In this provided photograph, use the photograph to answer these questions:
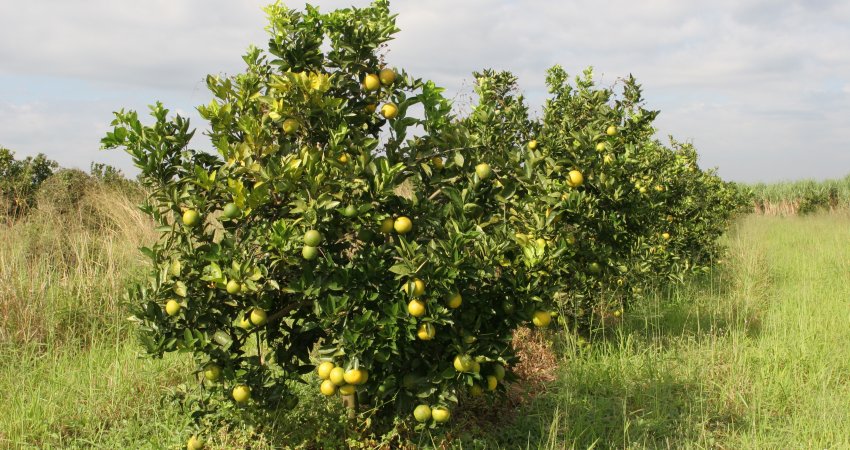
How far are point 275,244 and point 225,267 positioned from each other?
10.7 inches

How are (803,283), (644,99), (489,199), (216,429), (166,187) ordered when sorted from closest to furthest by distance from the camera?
(166,187) → (489,199) → (216,429) → (644,99) → (803,283)

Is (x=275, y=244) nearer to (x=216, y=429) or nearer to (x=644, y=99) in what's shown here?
(x=216, y=429)

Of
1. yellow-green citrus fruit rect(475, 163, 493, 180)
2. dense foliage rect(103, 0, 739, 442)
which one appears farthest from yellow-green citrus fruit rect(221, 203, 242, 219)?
yellow-green citrus fruit rect(475, 163, 493, 180)

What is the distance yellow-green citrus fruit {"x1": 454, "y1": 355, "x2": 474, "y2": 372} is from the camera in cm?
274

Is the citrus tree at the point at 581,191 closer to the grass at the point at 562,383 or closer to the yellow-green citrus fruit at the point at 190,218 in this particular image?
the grass at the point at 562,383

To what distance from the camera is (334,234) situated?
9.03 feet

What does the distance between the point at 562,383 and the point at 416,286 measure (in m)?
2.10

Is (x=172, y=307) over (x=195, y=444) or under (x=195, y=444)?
over

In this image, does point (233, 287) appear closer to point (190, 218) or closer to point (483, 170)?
point (190, 218)

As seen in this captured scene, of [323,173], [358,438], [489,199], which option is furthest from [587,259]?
[323,173]

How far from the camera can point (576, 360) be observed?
4.52 m

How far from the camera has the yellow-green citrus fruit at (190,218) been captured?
8.86 feet

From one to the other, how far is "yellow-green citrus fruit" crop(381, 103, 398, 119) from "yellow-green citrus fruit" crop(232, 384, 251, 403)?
140cm

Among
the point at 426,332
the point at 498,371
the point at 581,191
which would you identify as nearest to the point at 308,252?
the point at 426,332
